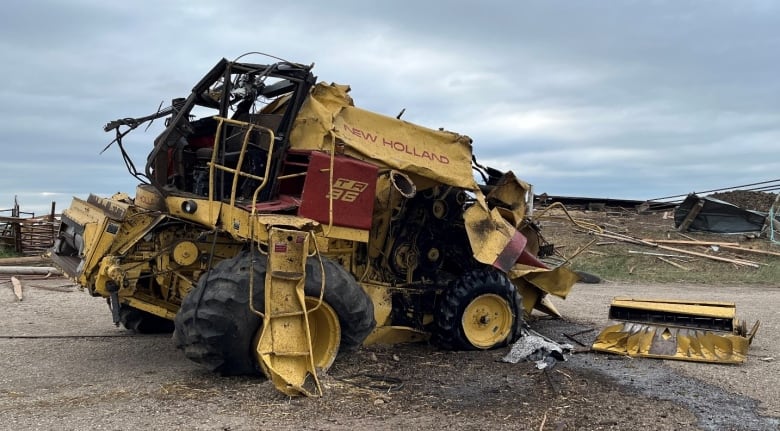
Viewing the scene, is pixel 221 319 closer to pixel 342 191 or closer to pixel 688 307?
pixel 342 191

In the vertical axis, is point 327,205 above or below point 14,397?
above

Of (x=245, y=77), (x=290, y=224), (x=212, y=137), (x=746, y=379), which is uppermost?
(x=245, y=77)

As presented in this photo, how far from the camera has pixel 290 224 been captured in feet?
19.7

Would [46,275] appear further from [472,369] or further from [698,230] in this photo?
[698,230]

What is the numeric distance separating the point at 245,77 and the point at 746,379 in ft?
18.6

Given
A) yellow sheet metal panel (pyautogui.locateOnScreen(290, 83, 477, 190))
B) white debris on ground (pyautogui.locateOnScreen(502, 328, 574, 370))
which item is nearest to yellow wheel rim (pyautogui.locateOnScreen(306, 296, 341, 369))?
yellow sheet metal panel (pyautogui.locateOnScreen(290, 83, 477, 190))

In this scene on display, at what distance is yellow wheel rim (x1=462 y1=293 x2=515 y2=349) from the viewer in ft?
26.4

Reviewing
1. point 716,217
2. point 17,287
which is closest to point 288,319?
point 17,287

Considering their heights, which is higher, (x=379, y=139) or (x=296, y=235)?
(x=379, y=139)

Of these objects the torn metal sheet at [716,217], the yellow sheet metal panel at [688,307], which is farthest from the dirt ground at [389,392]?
the torn metal sheet at [716,217]

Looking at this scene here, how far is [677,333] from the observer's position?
8078 mm

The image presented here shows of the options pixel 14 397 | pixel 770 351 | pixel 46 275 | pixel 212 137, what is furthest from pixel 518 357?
pixel 46 275

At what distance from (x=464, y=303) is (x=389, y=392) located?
2149mm

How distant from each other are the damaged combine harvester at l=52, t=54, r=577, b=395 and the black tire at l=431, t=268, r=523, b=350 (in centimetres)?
2
